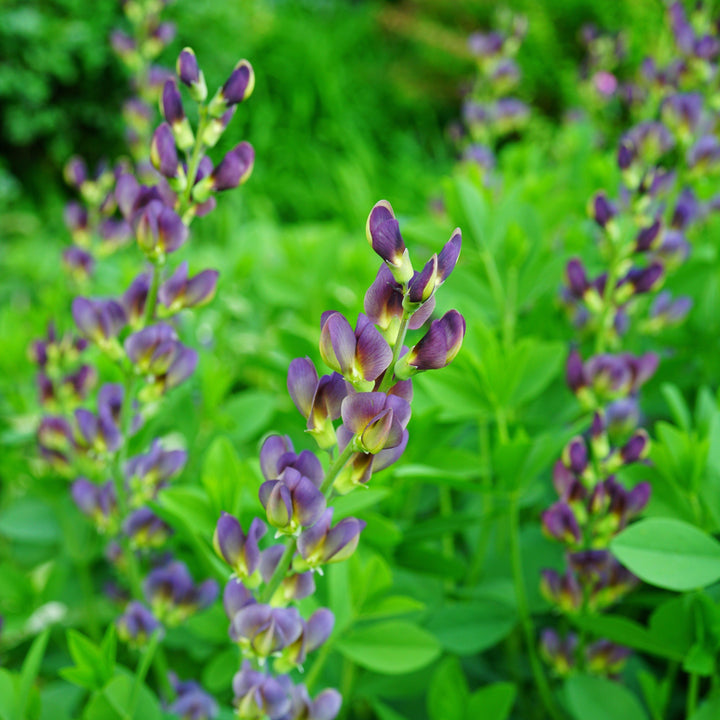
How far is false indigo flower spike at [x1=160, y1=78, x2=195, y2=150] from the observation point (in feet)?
2.52

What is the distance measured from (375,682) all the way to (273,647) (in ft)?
1.26

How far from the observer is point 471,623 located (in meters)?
0.91

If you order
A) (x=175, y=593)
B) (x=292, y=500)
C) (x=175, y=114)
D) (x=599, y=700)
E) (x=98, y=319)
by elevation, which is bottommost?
(x=599, y=700)

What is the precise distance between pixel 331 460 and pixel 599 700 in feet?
1.54

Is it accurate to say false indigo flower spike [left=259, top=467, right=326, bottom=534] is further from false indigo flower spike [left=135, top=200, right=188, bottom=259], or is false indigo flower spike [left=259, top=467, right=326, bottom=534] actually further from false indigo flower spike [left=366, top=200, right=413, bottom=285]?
false indigo flower spike [left=135, top=200, right=188, bottom=259]

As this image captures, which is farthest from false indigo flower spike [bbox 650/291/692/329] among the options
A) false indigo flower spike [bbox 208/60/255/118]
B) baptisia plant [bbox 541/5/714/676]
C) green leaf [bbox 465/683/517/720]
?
false indigo flower spike [bbox 208/60/255/118]

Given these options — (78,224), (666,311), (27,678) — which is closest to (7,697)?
(27,678)

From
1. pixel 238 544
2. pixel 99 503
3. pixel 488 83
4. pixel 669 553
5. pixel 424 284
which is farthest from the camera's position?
pixel 488 83

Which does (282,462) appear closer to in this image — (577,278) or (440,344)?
(440,344)

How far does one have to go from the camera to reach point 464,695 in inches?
32.1

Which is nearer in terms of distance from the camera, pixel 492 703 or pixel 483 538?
pixel 492 703

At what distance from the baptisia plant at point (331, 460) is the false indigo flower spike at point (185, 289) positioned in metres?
0.28

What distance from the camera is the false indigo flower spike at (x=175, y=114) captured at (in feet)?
2.52

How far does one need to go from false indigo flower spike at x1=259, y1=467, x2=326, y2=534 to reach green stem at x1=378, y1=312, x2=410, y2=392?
87 mm
